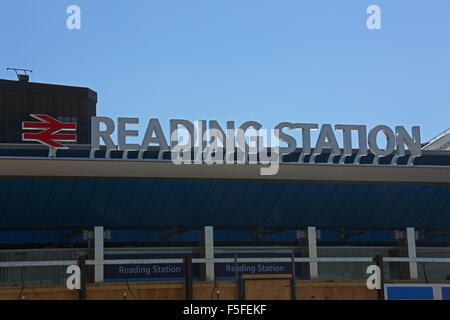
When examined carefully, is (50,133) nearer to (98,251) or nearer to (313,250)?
(98,251)

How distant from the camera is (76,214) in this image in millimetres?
39281

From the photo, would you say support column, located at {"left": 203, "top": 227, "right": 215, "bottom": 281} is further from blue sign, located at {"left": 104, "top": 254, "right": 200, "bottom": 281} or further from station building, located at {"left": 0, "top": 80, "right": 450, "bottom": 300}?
blue sign, located at {"left": 104, "top": 254, "right": 200, "bottom": 281}

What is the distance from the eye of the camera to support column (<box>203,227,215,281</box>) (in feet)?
127

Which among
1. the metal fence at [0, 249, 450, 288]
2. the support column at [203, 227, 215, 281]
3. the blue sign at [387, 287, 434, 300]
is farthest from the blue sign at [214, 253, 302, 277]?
the blue sign at [387, 287, 434, 300]

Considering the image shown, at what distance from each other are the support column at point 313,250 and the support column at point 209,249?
534 centimetres

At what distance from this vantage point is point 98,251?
1469 inches

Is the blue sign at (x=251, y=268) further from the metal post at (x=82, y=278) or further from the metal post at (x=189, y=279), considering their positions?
the metal post at (x=82, y=278)

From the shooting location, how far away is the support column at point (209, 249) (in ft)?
127

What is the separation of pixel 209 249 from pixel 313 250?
19.4 ft

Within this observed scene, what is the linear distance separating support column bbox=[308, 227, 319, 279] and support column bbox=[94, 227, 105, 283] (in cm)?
1117

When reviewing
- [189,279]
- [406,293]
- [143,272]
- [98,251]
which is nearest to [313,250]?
[406,293]

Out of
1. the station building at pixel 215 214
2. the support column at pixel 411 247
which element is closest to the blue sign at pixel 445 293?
the station building at pixel 215 214
